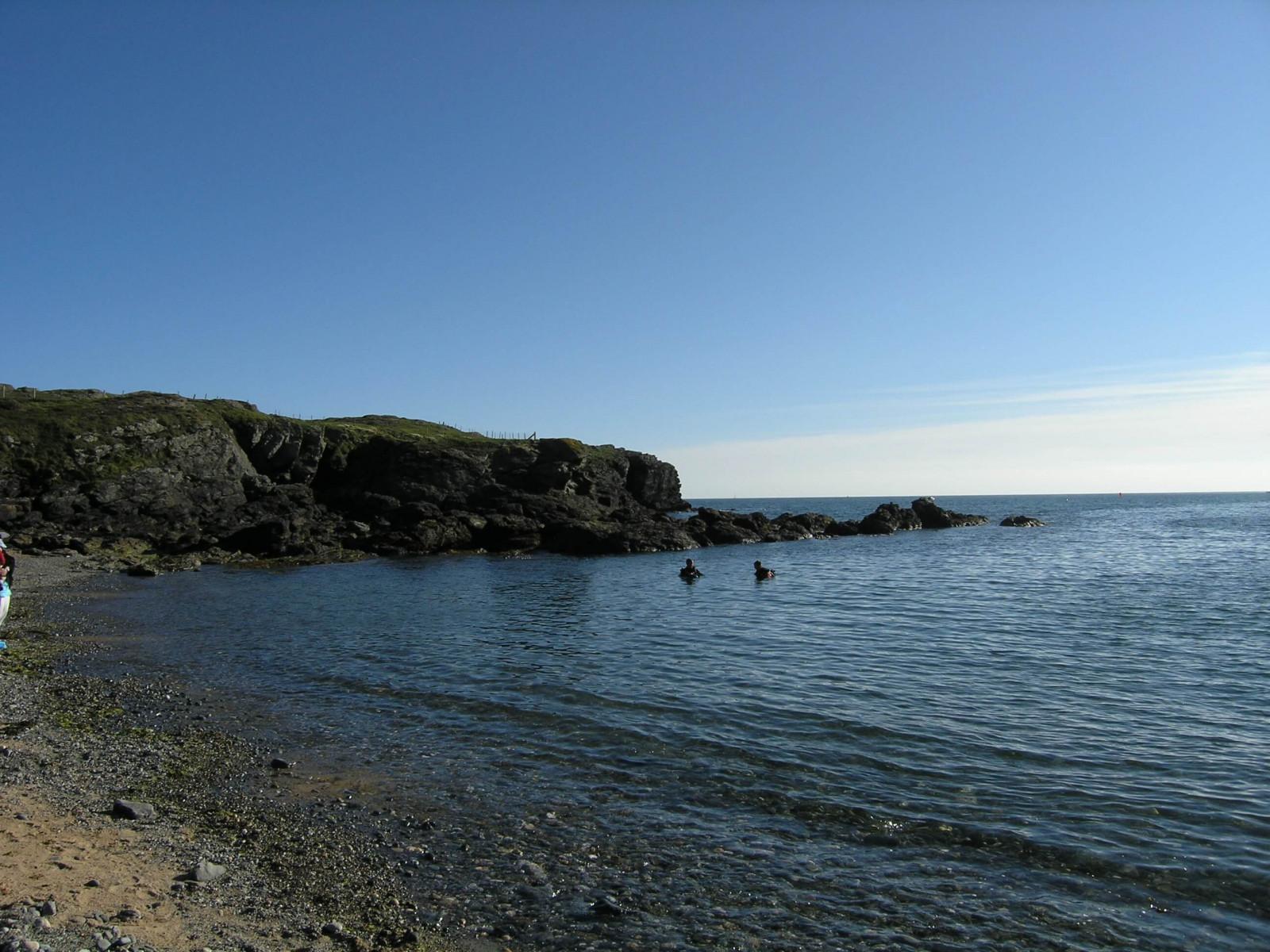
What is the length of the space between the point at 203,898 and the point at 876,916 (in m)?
8.65

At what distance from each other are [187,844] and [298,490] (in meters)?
72.0

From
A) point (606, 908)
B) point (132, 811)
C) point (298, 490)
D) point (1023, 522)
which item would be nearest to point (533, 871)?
point (606, 908)

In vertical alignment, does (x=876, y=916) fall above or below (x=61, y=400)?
below

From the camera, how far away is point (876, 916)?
395 inches

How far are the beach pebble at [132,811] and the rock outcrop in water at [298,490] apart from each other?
47946mm

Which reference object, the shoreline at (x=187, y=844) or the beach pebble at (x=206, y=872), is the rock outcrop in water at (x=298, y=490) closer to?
the shoreline at (x=187, y=844)

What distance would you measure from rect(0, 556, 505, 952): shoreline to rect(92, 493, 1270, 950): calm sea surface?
1.64 meters

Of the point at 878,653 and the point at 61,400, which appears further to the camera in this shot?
the point at 61,400

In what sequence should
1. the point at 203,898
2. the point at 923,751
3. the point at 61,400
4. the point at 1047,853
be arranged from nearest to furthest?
the point at 203,898
the point at 1047,853
the point at 923,751
the point at 61,400

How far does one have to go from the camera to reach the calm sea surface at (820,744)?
1038 centimetres

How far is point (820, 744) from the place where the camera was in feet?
55.5

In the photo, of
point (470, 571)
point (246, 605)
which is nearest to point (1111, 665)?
point (246, 605)

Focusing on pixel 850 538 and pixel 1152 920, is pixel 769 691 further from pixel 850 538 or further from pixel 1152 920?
pixel 850 538

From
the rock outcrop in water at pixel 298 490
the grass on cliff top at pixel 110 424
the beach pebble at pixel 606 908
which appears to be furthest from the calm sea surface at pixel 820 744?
the grass on cliff top at pixel 110 424
